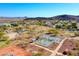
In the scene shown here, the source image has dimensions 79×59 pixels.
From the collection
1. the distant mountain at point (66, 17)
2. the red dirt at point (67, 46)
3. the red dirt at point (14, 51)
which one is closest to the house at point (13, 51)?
the red dirt at point (14, 51)

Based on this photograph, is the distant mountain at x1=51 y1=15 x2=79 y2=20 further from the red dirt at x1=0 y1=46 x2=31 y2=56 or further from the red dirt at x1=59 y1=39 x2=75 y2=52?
the red dirt at x1=0 y1=46 x2=31 y2=56

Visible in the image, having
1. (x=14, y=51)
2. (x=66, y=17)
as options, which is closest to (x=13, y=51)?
(x=14, y=51)

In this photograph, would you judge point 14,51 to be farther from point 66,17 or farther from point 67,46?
point 66,17

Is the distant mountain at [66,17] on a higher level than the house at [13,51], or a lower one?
higher

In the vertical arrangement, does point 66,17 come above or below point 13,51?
above

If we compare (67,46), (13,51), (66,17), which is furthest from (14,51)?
(66,17)

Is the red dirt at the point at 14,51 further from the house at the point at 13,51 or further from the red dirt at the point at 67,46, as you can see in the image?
the red dirt at the point at 67,46

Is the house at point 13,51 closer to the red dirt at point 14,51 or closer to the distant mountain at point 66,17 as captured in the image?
the red dirt at point 14,51

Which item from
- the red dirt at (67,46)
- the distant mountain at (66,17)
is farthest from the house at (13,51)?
the distant mountain at (66,17)

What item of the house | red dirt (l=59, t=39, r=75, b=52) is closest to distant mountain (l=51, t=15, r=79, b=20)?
red dirt (l=59, t=39, r=75, b=52)

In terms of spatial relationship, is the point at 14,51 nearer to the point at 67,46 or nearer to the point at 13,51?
the point at 13,51

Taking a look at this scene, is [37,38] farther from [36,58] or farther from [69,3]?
[69,3]

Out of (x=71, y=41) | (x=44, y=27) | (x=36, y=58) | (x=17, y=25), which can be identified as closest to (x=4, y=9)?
(x=17, y=25)
